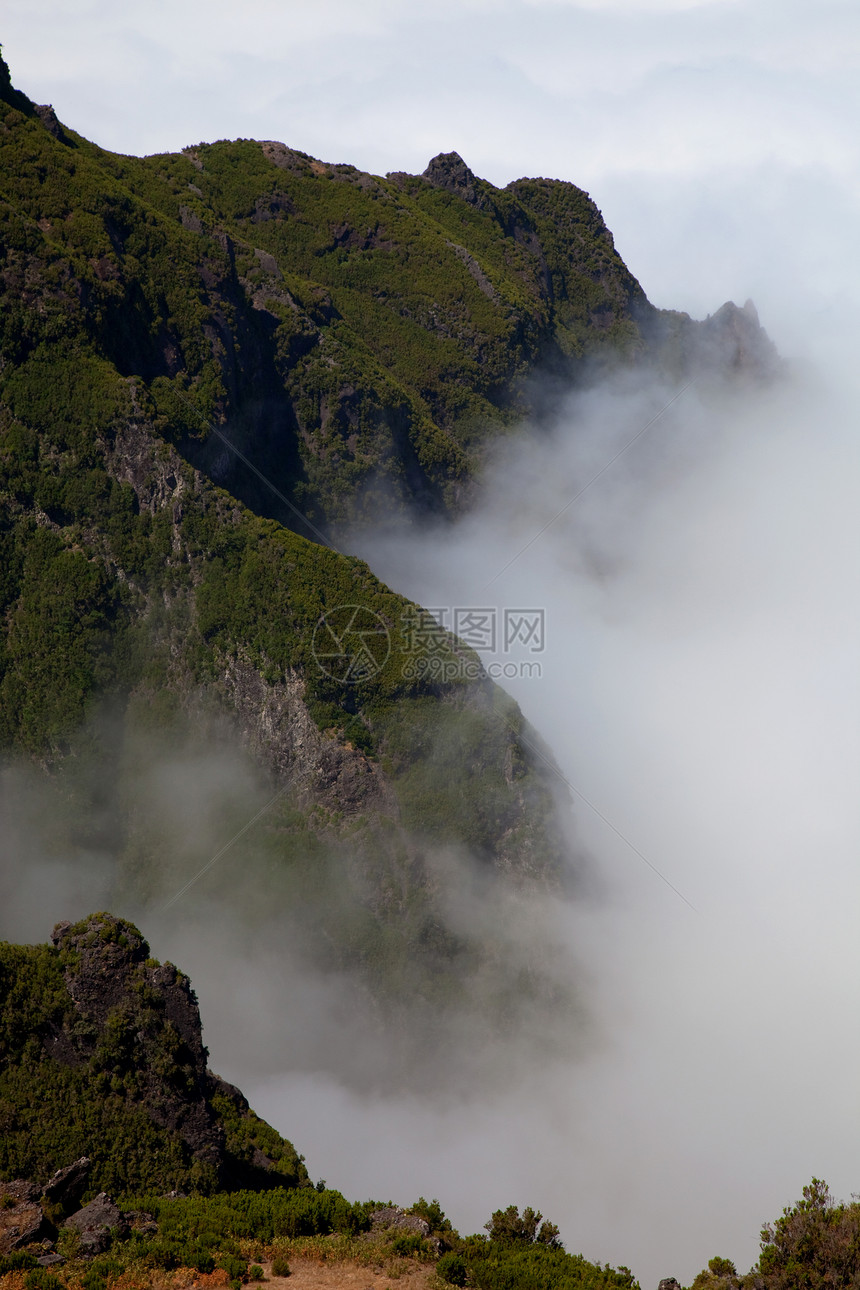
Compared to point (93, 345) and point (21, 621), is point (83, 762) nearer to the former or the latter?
point (21, 621)

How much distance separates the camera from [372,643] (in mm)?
114812

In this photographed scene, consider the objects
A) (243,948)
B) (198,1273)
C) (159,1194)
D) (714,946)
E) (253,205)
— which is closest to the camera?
(198,1273)

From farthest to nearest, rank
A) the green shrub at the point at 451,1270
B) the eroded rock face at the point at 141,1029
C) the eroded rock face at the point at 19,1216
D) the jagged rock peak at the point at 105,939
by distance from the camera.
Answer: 1. the jagged rock peak at the point at 105,939
2. the eroded rock face at the point at 141,1029
3. the green shrub at the point at 451,1270
4. the eroded rock face at the point at 19,1216

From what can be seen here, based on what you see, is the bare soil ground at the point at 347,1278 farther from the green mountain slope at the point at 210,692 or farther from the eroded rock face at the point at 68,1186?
the green mountain slope at the point at 210,692

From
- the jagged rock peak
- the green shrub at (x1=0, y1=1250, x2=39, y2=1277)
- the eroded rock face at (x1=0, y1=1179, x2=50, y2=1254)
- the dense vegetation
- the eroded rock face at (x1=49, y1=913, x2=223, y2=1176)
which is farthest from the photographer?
the dense vegetation

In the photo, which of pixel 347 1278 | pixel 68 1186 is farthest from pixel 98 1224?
pixel 347 1278

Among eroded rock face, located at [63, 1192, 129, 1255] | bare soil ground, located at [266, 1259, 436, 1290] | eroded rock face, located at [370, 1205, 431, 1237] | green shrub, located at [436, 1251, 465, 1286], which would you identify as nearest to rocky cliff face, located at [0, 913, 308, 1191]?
eroded rock face, located at [63, 1192, 129, 1255]

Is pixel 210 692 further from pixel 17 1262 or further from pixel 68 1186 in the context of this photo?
pixel 17 1262

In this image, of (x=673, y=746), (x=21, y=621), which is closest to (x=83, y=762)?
(x=21, y=621)

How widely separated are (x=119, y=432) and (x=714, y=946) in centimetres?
8691

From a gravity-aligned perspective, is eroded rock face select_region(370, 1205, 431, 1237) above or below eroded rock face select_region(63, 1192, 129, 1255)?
above

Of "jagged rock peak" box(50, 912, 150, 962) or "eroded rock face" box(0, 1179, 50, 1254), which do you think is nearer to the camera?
"eroded rock face" box(0, 1179, 50, 1254)

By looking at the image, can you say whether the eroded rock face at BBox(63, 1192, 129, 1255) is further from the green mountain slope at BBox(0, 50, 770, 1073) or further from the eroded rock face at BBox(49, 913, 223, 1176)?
the green mountain slope at BBox(0, 50, 770, 1073)

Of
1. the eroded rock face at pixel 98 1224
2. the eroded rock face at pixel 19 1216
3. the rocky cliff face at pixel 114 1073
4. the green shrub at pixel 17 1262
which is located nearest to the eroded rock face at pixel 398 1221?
the rocky cliff face at pixel 114 1073
